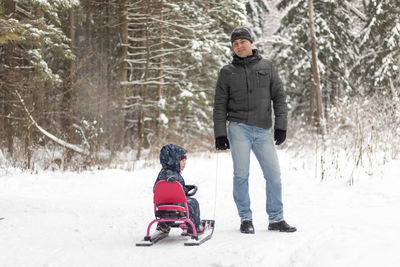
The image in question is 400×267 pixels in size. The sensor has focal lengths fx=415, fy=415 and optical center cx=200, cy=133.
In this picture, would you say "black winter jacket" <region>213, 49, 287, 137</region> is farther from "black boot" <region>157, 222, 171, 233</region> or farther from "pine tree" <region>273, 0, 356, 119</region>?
"pine tree" <region>273, 0, 356, 119</region>

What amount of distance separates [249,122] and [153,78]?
1062 cm

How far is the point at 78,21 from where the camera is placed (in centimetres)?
2111

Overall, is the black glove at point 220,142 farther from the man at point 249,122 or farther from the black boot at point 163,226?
the black boot at point 163,226

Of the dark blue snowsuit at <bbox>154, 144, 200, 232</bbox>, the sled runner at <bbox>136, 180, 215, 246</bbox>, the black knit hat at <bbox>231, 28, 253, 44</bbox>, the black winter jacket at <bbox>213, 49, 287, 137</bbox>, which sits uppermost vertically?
the black knit hat at <bbox>231, 28, 253, 44</bbox>

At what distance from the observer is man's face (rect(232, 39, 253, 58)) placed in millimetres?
4555

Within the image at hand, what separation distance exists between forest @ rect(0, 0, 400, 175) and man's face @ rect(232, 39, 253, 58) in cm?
349

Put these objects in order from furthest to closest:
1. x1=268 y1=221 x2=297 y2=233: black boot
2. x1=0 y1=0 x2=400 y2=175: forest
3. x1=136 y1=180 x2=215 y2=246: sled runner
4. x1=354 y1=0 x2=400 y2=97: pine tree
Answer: x1=354 y1=0 x2=400 y2=97: pine tree
x1=0 y1=0 x2=400 y2=175: forest
x1=268 y1=221 x2=297 y2=233: black boot
x1=136 y1=180 x2=215 y2=246: sled runner


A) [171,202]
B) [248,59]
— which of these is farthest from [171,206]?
[248,59]

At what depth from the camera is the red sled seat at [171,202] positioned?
423 cm

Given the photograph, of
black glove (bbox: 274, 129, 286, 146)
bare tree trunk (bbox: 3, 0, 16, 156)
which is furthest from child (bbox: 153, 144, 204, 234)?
bare tree trunk (bbox: 3, 0, 16, 156)

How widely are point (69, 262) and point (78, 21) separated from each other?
1938cm

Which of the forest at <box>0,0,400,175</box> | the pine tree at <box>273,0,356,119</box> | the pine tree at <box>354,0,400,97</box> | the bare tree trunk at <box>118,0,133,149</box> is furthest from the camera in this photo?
the pine tree at <box>273,0,356,119</box>

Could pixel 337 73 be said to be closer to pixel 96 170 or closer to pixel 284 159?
pixel 284 159

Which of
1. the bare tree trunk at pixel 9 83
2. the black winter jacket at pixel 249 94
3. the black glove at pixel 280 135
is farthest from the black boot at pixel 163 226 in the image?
the bare tree trunk at pixel 9 83
